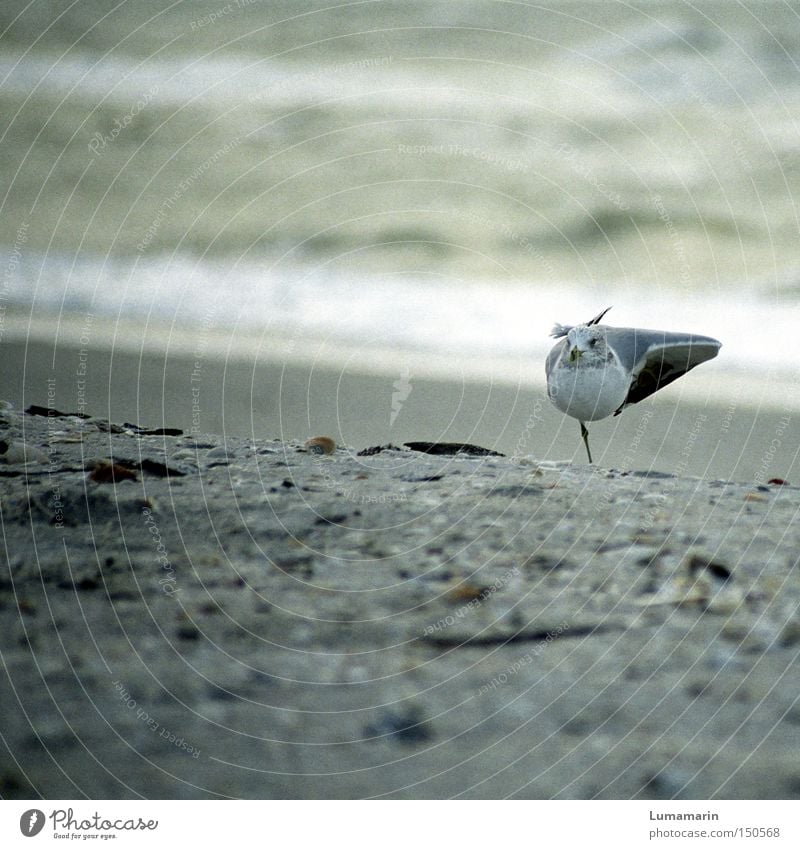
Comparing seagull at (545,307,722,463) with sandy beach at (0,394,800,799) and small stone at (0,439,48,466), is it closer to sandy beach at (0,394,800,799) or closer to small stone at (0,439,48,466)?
sandy beach at (0,394,800,799)

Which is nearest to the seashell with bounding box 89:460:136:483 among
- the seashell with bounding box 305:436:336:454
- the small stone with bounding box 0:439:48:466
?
the small stone with bounding box 0:439:48:466

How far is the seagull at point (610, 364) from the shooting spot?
3.01 meters

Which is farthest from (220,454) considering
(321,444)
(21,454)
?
(21,454)

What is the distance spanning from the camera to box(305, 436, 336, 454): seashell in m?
2.86

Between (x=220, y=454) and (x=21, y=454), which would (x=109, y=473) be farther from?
(x=220, y=454)

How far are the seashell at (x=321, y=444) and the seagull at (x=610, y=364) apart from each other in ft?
2.90

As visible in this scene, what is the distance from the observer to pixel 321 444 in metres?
2.89

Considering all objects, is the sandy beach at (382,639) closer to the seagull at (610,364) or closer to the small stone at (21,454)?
the small stone at (21,454)

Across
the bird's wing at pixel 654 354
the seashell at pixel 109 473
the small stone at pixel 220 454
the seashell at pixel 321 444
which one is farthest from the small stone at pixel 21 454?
the bird's wing at pixel 654 354

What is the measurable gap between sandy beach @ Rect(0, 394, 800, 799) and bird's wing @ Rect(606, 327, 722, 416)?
82 centimetres

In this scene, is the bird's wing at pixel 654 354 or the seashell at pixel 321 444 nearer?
the seashell at pixel 321 444

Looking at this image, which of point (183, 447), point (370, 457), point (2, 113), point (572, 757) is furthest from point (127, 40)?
point (572, 757)
